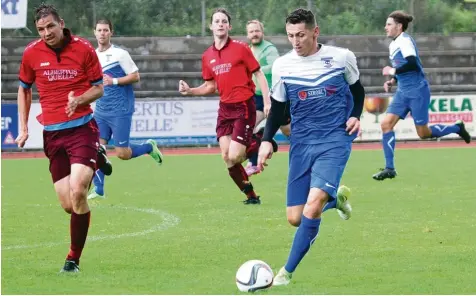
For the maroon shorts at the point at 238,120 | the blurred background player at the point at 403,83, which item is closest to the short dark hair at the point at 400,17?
the blurred background player at the point at 403,83

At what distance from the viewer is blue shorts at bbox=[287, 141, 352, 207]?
8312 mm

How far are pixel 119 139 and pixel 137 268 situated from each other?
6796mm

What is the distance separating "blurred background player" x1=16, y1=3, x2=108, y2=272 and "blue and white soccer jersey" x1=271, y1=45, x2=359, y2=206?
154cm

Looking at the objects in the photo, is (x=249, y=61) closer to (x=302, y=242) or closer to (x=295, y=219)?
(x=295, y=219)

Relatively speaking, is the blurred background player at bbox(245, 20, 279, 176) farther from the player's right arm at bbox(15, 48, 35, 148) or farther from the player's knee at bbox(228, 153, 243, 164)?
the player's right arm at bbox(15, 48, 35, 148)

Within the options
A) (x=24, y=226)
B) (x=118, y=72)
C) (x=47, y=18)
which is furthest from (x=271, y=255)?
(x=118, y=72)

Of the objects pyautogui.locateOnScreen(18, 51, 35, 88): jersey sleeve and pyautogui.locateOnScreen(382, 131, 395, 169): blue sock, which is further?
pyautogui.locateOnScreen(382, 131, 395, 169): blue sock

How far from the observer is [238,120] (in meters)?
13.6

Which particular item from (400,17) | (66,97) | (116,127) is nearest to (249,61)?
(116,127)

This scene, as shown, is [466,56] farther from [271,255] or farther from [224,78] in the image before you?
[271,255]

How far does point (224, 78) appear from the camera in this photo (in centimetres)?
1373

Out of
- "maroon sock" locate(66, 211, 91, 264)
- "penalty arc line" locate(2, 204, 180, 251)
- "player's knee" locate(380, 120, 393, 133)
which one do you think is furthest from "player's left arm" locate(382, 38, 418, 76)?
"maroon sock" locate(66, 211, 91, 264)

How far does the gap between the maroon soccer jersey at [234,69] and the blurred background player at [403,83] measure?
9.65 ft

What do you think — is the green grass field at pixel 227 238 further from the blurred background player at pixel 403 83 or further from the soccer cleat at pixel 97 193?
the blurred background player at pixel 403 83
